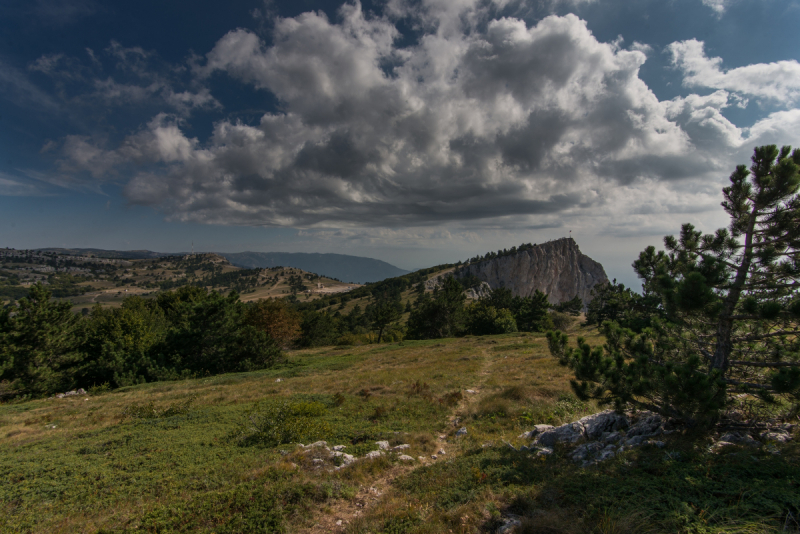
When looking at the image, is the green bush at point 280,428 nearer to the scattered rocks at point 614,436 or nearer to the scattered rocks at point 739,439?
the scattered rocks at point 614,436

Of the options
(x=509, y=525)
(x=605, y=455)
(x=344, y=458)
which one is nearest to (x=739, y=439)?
(x=605, y=455)

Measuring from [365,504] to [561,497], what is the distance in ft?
15.1

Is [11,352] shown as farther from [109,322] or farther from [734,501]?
[734,501]

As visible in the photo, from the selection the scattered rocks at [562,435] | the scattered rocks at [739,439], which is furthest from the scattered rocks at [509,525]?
the scattered rocks at [739,439]

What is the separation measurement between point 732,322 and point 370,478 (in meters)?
10.8

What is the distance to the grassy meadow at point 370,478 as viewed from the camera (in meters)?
5.80

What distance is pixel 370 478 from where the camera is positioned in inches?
346

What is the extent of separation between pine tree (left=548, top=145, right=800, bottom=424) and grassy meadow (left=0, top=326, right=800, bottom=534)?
55.0 inches

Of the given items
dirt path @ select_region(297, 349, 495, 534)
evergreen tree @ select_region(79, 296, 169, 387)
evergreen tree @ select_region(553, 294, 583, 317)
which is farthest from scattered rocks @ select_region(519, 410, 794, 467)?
evergreen tree @ select_region(553, 294, 583, 317)

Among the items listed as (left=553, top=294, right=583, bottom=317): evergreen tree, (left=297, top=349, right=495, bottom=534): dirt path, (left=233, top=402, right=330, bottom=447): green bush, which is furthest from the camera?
(left=553, top=294, right=583, bottom=317): evergreen tree

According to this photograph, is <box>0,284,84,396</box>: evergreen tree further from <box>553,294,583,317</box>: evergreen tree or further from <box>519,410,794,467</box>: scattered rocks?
<box>553,294,583,317</box>: evergreen tree

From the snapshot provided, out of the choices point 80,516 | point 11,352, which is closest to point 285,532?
point 80,516

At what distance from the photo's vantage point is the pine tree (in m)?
7.00

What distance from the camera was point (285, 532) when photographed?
21.1 feet
